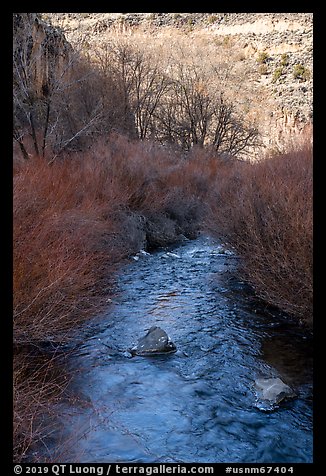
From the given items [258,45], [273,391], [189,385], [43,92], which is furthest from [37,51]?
[258,45]

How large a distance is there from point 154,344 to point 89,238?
10.0 ft

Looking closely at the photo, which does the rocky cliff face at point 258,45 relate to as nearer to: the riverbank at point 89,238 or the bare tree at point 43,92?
the bare tree at point 43,92

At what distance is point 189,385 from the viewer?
5.35 meters

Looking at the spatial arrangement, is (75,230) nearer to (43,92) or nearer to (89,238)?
(89,238)

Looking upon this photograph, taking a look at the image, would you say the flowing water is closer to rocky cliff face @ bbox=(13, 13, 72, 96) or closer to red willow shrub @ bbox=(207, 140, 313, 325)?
red willow shrub @ bbox=(207, 140, 313, 325)

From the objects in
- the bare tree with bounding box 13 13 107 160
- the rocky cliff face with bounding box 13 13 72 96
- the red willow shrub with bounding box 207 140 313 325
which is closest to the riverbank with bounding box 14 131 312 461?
the red willow shrub with bounding box 207 140 313 325

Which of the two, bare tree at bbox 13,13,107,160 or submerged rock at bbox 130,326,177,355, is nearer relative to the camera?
submerged rock at bbox 130,326,177,355

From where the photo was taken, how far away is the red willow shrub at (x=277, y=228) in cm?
633

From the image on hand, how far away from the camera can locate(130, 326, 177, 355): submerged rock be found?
6070 millimetres

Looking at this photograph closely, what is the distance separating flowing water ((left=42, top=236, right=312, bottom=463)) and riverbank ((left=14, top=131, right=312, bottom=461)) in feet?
1.25

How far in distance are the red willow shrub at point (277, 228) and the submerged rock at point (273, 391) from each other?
5.38 ft


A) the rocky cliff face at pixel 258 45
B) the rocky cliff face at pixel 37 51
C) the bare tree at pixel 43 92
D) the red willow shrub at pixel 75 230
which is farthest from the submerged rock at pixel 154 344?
the rocky cliff face at pixel 258 45
